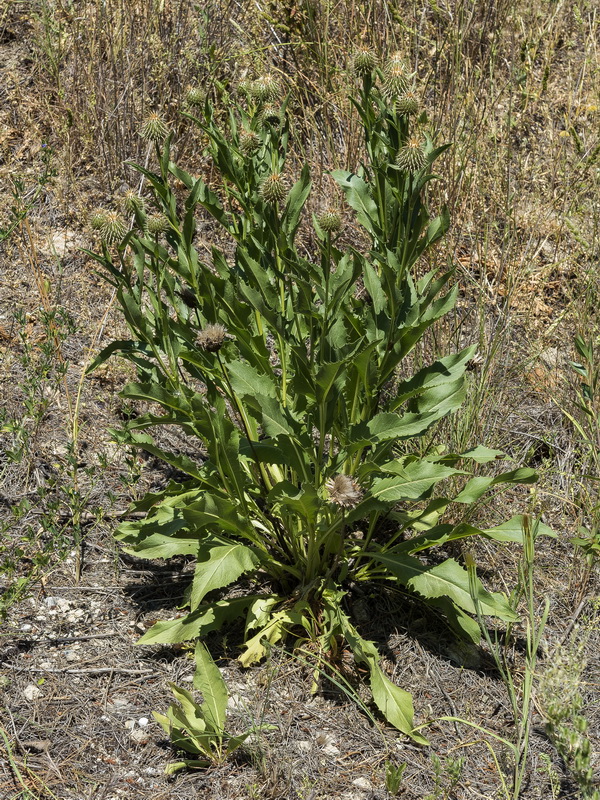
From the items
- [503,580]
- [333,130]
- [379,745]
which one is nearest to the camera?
[379,745]

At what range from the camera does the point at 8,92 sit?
510 centimetres

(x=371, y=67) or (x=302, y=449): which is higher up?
(x=371, y=67)

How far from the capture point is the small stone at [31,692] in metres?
2.66

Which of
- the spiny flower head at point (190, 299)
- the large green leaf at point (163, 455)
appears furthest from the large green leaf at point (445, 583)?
the spiny flower head at point (190, 299)

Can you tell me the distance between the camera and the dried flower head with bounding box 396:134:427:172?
261 centimetres

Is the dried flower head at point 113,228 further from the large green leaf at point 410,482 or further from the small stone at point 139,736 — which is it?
the small stone at point 139,736

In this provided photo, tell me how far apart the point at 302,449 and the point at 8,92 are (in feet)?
11.8

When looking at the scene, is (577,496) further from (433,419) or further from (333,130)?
(333,130)

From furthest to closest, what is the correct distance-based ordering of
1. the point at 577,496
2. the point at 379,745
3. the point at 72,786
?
the point at 577,496 → the point at 379,745 → the point at 72,786

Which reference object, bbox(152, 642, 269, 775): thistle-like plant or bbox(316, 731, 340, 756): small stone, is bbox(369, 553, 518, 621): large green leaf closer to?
bbox(316, 731, 340, 756): small stone

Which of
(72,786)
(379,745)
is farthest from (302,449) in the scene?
(72,786)

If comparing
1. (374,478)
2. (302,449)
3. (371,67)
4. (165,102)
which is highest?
(371,67)

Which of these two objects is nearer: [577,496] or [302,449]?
[302,449]

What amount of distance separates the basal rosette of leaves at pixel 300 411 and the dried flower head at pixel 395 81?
0.16 feet
